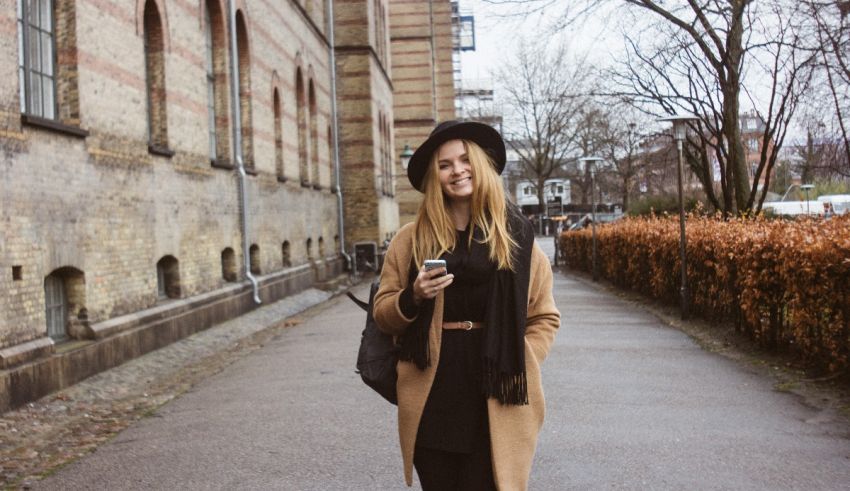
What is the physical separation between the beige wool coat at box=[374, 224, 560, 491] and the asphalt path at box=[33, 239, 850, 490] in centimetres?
208

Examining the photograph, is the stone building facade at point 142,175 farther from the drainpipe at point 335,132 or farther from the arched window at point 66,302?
the drainpipe at point 335,132

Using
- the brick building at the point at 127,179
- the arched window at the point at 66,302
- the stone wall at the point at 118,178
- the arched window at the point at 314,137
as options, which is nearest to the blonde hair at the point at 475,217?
the brick building at the point at 127,179

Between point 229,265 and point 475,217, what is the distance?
14.8m

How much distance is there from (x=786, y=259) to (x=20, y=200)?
7.50 meters

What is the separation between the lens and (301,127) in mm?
25547

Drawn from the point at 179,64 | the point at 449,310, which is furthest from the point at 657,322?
the point at 449,310

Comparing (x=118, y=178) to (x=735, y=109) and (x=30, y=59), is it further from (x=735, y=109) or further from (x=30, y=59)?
(x=735, y=109)

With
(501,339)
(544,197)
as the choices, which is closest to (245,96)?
(501,339)

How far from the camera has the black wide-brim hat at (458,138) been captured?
347 cm

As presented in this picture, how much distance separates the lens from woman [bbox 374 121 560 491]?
3.29 meters

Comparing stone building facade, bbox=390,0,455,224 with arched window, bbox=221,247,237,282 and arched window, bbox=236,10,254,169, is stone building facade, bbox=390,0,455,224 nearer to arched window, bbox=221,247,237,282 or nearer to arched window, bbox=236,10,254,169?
arched window, bbox=236,10,254,169

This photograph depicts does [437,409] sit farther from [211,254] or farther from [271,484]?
[211,254]

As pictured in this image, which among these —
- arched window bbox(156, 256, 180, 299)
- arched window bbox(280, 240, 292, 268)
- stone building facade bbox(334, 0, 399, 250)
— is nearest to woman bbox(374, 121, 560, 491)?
arched window bbox(156, 256, 180, 299)

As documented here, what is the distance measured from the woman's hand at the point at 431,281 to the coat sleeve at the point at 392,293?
20 centimetres
